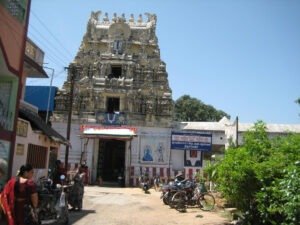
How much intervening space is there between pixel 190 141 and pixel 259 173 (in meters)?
20.4

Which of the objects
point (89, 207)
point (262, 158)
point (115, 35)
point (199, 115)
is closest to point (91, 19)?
point (115, 35)

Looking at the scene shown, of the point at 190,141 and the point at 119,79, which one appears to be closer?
the point at 190,141

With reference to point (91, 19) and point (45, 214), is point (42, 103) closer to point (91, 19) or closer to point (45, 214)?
point (91, 19)

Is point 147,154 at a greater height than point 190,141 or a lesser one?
lesser

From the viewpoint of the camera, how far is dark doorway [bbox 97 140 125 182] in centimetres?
3177

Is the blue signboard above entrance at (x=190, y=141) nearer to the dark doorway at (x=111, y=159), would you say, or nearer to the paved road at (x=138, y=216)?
the dark doorway at (x=111, y=159)

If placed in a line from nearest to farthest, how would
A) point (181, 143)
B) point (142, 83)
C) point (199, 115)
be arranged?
point (181, 143) < point (142, 83) < point (199, 115)

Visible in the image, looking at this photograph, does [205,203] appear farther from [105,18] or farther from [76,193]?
[105,18]

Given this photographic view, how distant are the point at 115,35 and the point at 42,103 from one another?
29.6ft

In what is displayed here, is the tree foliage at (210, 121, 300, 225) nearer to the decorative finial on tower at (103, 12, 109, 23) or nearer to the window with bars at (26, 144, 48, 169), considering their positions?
the window with bars at (26, 144, 48, 169)

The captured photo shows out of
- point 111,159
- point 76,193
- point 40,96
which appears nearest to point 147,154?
point 111,159

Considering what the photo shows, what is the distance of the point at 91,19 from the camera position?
3500cm

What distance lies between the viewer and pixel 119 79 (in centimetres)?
3275

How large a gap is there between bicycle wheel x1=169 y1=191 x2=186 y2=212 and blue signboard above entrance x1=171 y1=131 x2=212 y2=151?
14.3m
